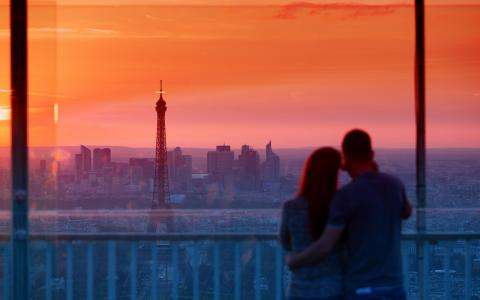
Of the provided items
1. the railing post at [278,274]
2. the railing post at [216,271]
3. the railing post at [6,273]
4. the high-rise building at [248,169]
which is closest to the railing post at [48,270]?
the railing post at [6,273]

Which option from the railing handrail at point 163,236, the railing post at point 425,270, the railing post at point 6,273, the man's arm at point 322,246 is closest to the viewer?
the man's arm at point 322,246

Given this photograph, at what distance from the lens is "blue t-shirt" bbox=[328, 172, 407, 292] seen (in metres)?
4.26

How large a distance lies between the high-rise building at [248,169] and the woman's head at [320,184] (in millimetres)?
2020

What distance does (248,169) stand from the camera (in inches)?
253

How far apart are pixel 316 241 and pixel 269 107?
94.3 inches

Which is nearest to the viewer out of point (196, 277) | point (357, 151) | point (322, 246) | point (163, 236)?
point (322, 246)

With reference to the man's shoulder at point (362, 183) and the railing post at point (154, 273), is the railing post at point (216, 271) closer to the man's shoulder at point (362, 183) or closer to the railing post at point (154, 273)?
the railing post at point (154, 273)

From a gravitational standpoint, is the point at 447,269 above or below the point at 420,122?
below

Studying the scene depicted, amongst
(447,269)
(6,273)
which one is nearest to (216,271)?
(6,273)

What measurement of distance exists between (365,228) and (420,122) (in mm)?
2215

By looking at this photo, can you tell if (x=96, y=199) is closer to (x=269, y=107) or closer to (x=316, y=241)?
(x=269, y=107)

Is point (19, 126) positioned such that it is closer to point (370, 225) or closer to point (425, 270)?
point (370, 225)

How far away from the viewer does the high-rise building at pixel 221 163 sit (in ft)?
21.1

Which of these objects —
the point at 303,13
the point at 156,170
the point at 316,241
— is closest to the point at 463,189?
the point at 303,13
